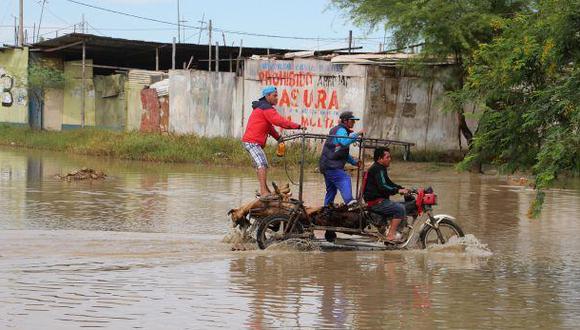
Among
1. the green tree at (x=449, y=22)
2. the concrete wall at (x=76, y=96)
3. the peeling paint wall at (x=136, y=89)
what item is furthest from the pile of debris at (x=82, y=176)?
the concrete wall at (x=76, y=96)

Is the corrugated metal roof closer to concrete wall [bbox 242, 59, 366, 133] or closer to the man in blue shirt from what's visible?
concrete wall [bbox 242, 59, 366, 133]

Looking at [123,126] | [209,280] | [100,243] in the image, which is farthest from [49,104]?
[209,280]

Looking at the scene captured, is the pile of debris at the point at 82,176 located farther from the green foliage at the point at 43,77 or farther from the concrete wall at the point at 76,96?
the concrete wall at the point at 76,96

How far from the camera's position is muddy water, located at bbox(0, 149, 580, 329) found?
770 cm

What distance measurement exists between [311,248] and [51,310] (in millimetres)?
4143

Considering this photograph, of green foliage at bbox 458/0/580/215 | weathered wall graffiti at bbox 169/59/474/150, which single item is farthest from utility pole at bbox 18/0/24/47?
green foliage at bbox 458/0/580/215

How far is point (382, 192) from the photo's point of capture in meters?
11.4

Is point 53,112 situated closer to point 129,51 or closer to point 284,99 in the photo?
point 129,51

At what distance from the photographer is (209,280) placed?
920 cm

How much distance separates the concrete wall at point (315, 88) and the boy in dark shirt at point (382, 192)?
1642 cm

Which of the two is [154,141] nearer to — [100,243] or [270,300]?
[100,243]

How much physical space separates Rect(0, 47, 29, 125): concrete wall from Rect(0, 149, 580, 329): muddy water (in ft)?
87.7

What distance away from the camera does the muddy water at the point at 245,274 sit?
303 inches

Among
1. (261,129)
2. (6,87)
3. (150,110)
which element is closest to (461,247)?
(261,129)
